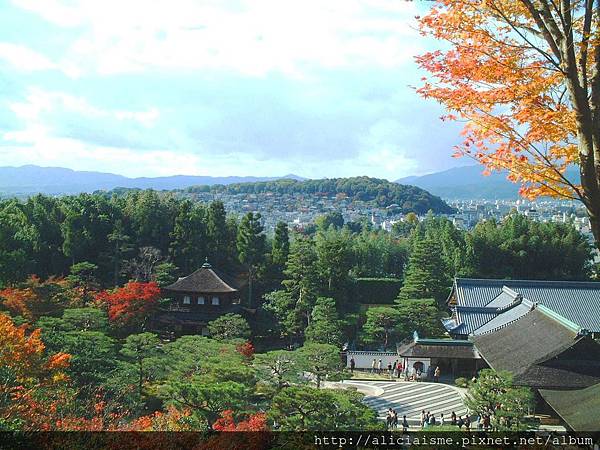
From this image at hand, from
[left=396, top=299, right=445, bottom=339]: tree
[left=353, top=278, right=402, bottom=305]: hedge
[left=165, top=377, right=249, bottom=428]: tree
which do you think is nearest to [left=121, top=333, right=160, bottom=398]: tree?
[left=165, top=377, right=249, bottom=428]: tree

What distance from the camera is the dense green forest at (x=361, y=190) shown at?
15488 cm

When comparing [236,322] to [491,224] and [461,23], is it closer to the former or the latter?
[461,23]

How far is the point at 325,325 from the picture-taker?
80.6ft

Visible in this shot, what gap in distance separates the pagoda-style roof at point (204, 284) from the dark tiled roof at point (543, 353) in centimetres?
1288

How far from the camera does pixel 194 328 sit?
2769 cm

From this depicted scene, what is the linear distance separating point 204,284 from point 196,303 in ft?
3.57

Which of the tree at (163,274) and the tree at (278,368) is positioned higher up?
the tree at (163,274)

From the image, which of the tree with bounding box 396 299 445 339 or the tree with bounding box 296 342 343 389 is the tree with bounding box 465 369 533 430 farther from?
the tree with bounding box 396 299 445 339

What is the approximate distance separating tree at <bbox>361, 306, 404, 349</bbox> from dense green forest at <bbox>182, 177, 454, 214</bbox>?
121269 mm

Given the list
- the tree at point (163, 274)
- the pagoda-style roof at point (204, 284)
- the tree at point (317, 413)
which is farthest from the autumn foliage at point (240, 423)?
the tree at point (163, 274)

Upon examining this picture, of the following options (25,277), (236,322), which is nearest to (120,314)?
(236,322)

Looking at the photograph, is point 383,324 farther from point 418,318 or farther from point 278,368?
point 278,368

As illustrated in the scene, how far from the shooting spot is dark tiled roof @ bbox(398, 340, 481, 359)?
72.8ft

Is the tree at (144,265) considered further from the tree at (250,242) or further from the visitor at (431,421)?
the visitor at (431,421)
